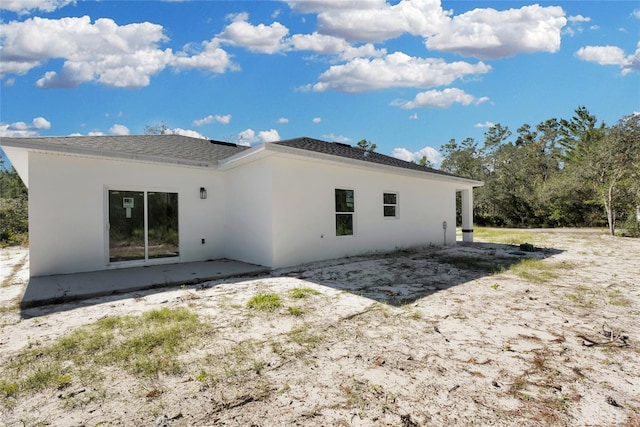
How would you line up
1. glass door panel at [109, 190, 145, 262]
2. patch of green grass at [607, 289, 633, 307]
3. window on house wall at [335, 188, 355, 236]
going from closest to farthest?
patch of green grass at [607, 289, 633, 307], glass door panel at [109, 190, 145, 262], window on house wall at [335, 188, 355, 236]

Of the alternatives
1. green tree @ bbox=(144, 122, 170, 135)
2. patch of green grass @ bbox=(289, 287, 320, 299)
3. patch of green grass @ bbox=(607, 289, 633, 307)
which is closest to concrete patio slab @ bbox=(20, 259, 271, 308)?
patch of green grass @ bbox=(289, 287, 320, 299)

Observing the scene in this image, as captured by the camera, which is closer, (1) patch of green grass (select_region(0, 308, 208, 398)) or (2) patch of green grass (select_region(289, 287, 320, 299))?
(1) patch of green grass (select_region(0, 308, 208, 398))

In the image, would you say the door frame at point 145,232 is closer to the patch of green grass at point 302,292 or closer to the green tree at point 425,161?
the patch of green grass at point 302,292

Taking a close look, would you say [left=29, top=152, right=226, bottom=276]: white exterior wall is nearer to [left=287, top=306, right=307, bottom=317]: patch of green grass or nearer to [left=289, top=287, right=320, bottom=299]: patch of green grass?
[left=289, top=287, right=320, bottom=299]: patch of green grass

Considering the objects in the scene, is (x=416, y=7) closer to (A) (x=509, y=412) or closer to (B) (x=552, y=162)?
(A) (x=509, y=412)

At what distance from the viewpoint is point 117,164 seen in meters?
6.91

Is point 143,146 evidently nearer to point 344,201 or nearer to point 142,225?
point 142,225

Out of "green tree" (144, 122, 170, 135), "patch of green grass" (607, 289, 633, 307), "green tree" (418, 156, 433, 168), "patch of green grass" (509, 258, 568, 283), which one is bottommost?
"patch of green grass" (607, 289, 633, 307)

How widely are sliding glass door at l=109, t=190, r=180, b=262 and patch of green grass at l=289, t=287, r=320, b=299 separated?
4.22 meters

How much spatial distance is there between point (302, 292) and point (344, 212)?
3.92 meters

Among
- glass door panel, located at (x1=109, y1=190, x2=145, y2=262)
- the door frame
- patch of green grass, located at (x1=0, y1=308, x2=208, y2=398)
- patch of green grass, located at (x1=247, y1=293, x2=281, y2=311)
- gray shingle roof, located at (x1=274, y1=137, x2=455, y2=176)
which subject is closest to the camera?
patch of green grass, located at (x1=0, y1=308, x2=208, y2=398)

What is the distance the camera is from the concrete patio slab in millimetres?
4781

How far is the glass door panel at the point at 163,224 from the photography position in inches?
292

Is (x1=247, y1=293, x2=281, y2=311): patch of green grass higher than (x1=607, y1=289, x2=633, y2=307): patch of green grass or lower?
higher
